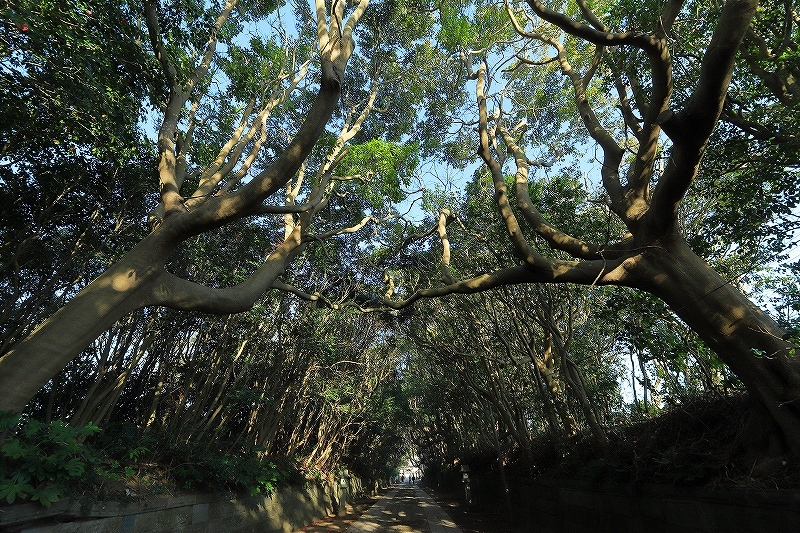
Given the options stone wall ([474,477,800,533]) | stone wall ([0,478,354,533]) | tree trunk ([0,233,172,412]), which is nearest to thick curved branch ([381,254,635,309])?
stone wall ([474,477,800,533])

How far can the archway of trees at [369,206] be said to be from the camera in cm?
433

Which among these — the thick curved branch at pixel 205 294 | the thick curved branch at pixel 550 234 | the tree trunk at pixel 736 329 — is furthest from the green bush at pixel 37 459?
the tree trunk at pixel 736 329

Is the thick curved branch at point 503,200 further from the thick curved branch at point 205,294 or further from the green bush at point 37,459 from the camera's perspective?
the green bush at point 37,459

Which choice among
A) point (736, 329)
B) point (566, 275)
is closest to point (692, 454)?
point (736, 329)

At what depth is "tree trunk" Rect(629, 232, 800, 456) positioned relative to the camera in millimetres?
3920

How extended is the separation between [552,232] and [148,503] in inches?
266

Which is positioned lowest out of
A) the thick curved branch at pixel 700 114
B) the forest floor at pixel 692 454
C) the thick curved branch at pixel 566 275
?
the forest floor at pixel 692 454

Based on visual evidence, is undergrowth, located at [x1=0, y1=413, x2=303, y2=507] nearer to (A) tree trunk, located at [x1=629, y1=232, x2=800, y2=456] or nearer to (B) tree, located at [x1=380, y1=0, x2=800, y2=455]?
(B) tree, located at [x1=380, y1=0, x2=800, y2=455]

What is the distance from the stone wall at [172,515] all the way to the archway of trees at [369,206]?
2.29 feet

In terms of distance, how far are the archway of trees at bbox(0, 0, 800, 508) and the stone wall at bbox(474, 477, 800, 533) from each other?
54 centimetres

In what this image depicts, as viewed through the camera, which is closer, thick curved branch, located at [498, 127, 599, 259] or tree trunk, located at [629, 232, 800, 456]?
tree trunk, located at [629, 232, 800, 456]

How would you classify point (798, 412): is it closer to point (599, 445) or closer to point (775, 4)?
point (599, 445)

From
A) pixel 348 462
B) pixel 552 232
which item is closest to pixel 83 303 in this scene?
pixel 552 232

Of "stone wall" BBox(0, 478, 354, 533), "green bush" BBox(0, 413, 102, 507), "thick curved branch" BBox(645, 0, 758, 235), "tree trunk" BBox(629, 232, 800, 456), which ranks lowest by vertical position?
"stone wall" BBox(0, 478, 354, 533)
